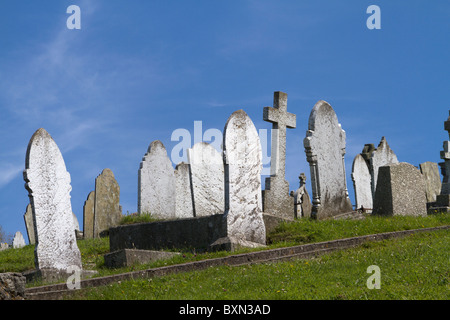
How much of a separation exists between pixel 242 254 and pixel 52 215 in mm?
4300

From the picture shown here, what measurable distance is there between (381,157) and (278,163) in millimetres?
6700

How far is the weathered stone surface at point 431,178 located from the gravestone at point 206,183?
12.6m

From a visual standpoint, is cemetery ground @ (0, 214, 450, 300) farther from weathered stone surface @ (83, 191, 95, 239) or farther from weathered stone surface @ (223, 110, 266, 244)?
weathered stone surface @ (83, 191, 95, 239)

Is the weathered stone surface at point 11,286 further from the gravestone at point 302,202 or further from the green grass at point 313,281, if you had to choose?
the gravestone at point 302,202

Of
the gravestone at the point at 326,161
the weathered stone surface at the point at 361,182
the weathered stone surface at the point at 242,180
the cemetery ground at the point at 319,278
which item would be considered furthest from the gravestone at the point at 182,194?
the cemetery ground at the point at 319,278

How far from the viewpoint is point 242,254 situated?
1132 cm

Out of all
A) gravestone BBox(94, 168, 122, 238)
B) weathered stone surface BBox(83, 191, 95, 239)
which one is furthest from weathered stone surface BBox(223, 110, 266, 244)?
weathered stone surface BBox(83, 191, 95, 239)

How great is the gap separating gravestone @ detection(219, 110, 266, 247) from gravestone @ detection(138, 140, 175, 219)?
21.2 ft

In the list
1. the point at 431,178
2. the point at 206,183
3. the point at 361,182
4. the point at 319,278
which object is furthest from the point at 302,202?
the point at 319,278

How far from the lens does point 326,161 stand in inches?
680

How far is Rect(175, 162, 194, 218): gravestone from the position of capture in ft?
67.2

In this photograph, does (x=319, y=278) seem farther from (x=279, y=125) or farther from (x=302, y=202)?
(x=302, y=202)
